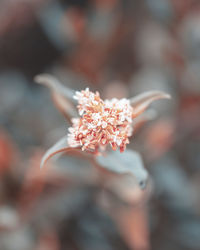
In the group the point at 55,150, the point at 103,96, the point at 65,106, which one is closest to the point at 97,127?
the point at 55,150

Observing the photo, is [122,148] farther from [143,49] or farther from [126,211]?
[143,49]

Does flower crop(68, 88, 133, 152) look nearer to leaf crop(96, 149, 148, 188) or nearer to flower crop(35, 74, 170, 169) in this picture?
flower crop(35, 74, 170, 169)

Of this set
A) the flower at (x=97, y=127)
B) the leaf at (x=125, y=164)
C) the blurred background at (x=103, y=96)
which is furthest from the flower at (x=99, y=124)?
the blurred background at (x=103, y=96)

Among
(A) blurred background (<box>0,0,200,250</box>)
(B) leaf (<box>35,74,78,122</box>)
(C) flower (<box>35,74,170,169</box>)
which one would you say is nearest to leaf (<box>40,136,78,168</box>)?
(C) flower (<box>35,74,170,169</box>)

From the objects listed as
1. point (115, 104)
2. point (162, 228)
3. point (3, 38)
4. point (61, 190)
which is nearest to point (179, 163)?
point (162, 228)

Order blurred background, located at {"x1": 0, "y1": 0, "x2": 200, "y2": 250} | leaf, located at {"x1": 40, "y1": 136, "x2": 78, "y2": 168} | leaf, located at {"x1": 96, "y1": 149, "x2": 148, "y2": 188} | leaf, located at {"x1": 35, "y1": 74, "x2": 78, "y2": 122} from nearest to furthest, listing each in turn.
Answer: leaf, located at {"x1": 40, "y1": 136, "x2": 78, "y2": 168} < leaf, located at {"x1": 96, "y1": 149, "x2": 148, "y2": 188} < leaf, located at {"x1": 35, "y1": 74, "x2": 78, "y2": 122} < blurred background, located at {"x1": 0, "y1": 0, "x2": 200, "y2": 250}

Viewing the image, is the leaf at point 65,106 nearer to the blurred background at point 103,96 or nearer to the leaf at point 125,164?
the leaf at point 125,164
